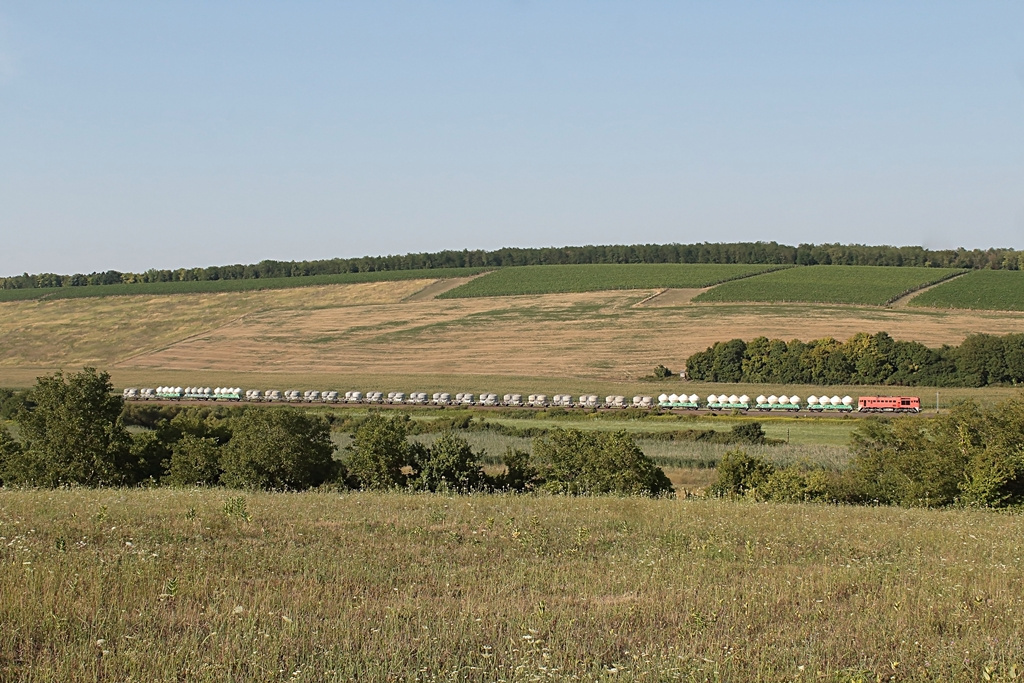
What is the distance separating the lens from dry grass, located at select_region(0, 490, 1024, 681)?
998cm

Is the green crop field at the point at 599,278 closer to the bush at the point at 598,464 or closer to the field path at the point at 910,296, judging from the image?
the field path at the point at 910,296

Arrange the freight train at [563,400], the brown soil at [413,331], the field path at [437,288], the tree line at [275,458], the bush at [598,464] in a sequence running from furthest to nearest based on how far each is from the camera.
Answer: the field path at [437,288] → the brown soil at [413,331] → the freight train at [563,400] → the tree line at [275,458] → the bush at [598,464]

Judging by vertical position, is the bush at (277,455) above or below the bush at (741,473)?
above

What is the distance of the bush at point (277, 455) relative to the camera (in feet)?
125

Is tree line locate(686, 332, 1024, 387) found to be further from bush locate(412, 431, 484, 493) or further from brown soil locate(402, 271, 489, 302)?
bush locate(412, 431, 484, 493)

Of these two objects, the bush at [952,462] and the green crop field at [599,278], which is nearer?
the bush at [952,462]

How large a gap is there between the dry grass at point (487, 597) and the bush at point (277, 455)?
62.5 ft

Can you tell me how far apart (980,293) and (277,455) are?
426 feet

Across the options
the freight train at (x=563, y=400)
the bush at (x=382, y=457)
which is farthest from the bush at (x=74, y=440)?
the freight train at (x=563, y=400)

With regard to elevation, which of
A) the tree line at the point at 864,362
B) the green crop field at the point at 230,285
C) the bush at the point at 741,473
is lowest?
the tree line at the point at 864,362

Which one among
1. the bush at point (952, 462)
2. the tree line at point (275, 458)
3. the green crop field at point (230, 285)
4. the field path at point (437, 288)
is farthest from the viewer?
the green crop field at point (230, 285)

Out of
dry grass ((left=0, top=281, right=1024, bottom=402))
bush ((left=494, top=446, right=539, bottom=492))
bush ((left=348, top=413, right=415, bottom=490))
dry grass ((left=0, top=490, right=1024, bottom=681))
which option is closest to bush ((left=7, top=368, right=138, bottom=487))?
bush ((left=348, top=413, right=415, bottom=490))

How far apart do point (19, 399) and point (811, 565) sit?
287ft

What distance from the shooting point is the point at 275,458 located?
38406 mm
